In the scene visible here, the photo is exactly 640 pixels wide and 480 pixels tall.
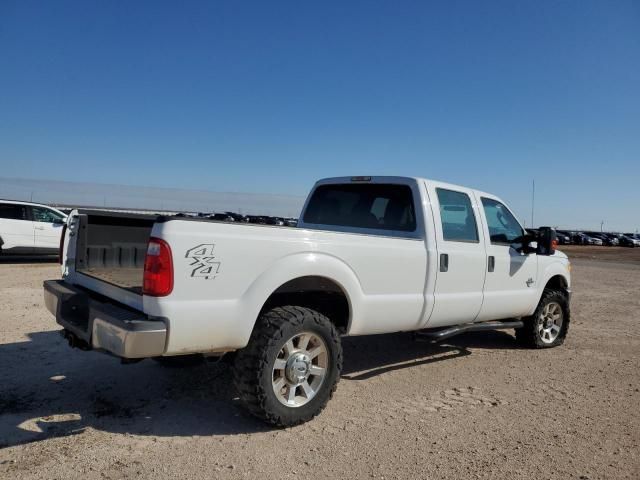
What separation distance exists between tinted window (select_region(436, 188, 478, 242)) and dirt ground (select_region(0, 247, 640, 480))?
1424 mm

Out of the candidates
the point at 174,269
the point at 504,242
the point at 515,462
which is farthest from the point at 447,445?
the point at 504,242

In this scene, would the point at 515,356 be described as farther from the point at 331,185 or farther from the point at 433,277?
the point at 331,185

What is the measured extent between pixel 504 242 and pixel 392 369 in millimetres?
1906

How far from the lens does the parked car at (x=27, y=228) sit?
12.8 meters

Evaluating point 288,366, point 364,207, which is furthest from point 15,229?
point 288,366

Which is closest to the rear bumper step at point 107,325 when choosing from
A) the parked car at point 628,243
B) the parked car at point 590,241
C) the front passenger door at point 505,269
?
the front passenger door at point 505,269

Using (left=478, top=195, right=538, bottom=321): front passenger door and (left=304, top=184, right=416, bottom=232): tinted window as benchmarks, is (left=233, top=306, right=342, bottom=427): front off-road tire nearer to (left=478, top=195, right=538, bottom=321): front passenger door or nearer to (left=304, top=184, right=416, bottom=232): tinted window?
(left=304, top=184, right=416, bottom=232): tinted window

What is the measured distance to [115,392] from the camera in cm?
425

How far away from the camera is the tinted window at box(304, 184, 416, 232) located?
4.92 metres

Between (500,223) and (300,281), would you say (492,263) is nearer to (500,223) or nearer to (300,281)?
(500,223)

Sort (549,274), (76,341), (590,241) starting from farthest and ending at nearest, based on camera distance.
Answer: (590,241)
(549,274)
(76,341)

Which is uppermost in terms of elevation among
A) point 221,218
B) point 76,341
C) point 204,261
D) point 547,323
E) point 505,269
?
point 221,218

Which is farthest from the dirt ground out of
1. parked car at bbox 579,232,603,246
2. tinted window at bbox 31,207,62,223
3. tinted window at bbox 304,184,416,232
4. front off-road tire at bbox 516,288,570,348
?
parked car at bbox 579,232,603,246

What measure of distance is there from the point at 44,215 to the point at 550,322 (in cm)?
1265
